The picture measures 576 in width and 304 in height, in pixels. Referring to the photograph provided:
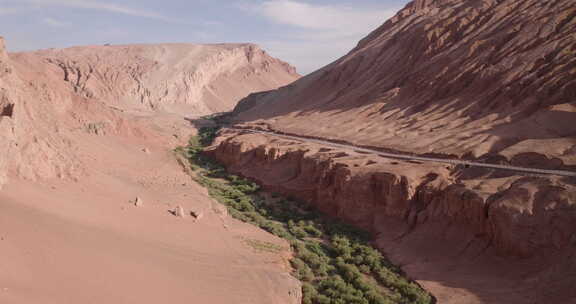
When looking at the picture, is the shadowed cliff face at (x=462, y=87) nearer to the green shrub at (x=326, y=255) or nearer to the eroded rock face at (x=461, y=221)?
the eroded rock face at (x=461, y=221)

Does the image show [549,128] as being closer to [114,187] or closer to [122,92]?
[114,187]

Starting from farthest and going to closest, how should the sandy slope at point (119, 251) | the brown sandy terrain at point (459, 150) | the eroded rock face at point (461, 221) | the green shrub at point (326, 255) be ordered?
the brown sandy terrain at point (459, 150)
the green shrub at point (326, 255)
the eroded rock face at point (461, 221)
the sandy slope at point (119, 251)

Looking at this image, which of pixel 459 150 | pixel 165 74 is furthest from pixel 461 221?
pixel 165 74

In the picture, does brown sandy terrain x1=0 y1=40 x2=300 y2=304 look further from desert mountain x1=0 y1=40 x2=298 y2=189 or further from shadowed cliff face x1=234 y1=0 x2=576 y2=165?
shadowed cliff face x1=234 y1=0 x2=576 y2=165

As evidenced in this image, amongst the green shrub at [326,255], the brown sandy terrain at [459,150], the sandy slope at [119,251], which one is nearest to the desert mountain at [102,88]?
the sandy slope at [119,251]

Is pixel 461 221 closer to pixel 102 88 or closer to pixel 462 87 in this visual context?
pixel 462 87

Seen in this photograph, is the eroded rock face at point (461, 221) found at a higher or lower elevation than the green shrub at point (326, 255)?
higher
